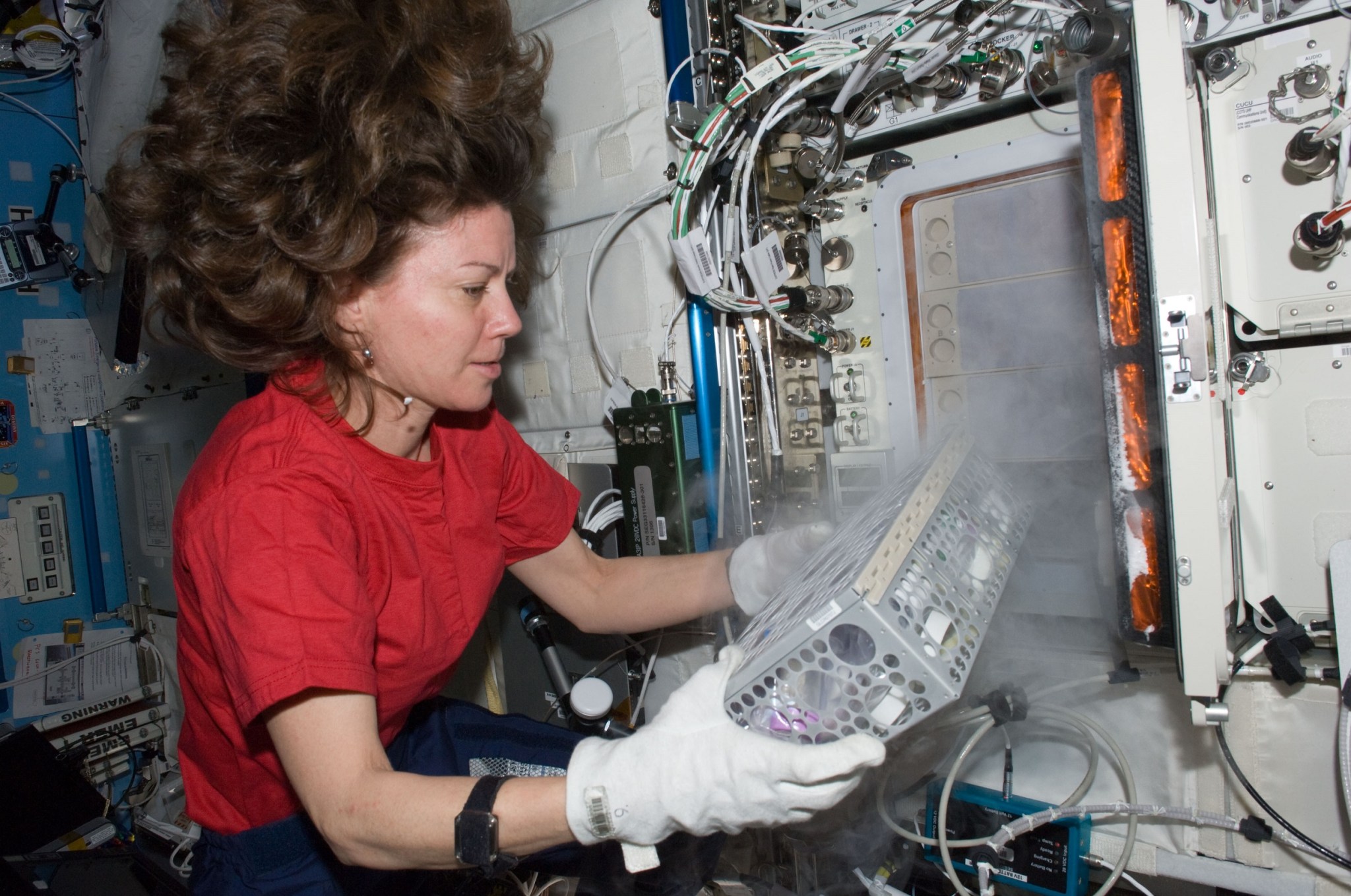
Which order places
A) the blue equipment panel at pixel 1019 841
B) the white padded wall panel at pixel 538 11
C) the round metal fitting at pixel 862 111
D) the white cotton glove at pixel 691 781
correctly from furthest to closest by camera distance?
the white padded wall panel at pixel 538 11 → the round metal fitting at pixel 862 111 → the blue equipment panel at pixel 1019 841 → the white cotton glove at pixel 691 781

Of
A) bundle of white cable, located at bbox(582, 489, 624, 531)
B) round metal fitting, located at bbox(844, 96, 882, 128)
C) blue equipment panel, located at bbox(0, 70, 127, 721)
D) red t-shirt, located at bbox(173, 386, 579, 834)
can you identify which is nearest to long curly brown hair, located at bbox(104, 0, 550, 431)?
red t-shirt, located at bbox(173, 386, 579, 834)

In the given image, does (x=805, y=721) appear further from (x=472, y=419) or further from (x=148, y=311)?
(x=148, y=311)

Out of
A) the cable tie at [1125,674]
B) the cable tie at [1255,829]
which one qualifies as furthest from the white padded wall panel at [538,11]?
the cable tie at [1255,829]

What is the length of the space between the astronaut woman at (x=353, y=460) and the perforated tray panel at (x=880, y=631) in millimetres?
67

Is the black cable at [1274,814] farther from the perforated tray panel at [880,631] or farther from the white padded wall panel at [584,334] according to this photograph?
the white padded wall panel at [584,334]

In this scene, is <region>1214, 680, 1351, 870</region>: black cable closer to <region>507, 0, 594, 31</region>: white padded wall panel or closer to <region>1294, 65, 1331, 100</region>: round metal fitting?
<region>1294, 65, 1331, 100</region>: round metal fitting

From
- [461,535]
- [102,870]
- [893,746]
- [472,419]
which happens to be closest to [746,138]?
[472,419]

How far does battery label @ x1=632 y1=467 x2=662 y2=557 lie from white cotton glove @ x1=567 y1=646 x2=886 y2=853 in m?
1.09

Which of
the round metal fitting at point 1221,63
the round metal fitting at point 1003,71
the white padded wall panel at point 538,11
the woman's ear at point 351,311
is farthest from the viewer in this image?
the white padded wall panel at point 538,11

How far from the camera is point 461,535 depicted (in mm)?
1880

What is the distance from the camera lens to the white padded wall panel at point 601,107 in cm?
238

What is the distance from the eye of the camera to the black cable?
1747 mm

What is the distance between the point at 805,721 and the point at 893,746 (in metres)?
0.98

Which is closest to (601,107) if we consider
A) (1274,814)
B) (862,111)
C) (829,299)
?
(862,111)
